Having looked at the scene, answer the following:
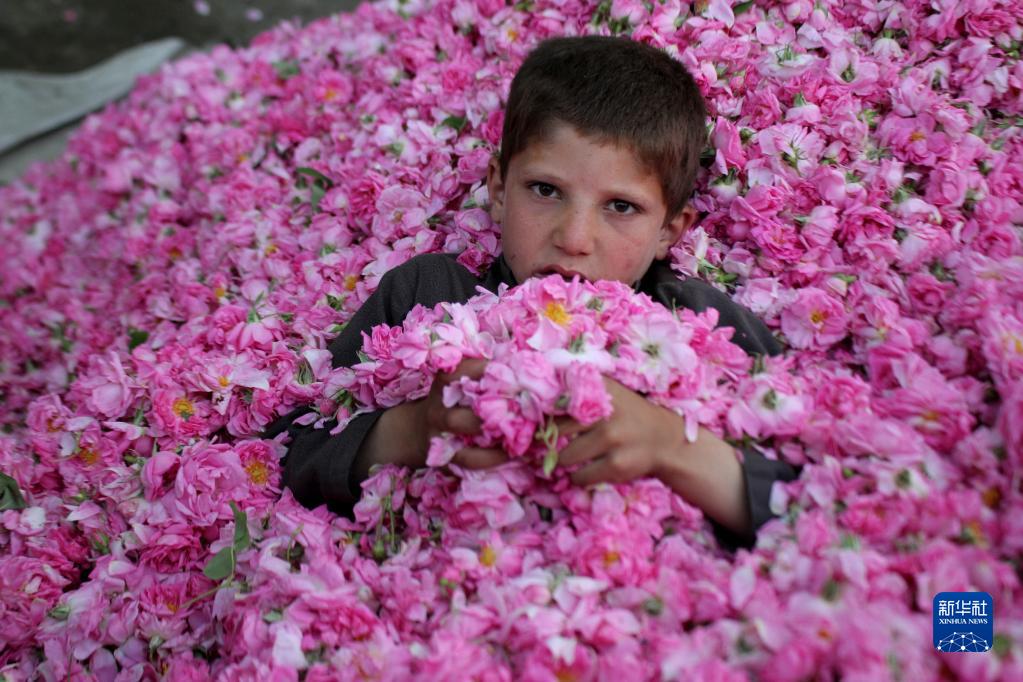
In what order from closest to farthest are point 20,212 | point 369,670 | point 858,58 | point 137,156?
point 369,670 → point 858,58 → point 137,156 → point 20,212

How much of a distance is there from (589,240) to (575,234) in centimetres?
3

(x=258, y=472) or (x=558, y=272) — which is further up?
(x=558, y=272)

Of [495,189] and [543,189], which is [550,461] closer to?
[543,189]

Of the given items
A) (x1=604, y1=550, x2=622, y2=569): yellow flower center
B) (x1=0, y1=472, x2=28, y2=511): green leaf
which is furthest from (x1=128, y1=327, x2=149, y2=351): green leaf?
(x1=604, y1=550, x2=622, y2=569): yellow flower center

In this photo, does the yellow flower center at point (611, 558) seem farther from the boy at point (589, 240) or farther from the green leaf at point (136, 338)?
the green leaf at point (136, 338)

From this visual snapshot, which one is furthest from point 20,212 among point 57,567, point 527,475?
point 527,475

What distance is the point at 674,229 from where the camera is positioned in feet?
7.24

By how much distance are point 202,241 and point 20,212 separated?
1.28 metres

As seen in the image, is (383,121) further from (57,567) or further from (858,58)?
(57,567)

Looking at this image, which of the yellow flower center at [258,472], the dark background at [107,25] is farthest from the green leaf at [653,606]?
the dark background at [107,25]

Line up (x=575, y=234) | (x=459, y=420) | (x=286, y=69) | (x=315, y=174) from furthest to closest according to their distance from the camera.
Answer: (x=286, y=69) → (x=315, y=174) → (x=575, y=234) → (x=459, y=420)

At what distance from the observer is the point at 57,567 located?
194 cm

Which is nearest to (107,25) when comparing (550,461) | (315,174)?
(315,174)

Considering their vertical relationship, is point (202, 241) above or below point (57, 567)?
above
